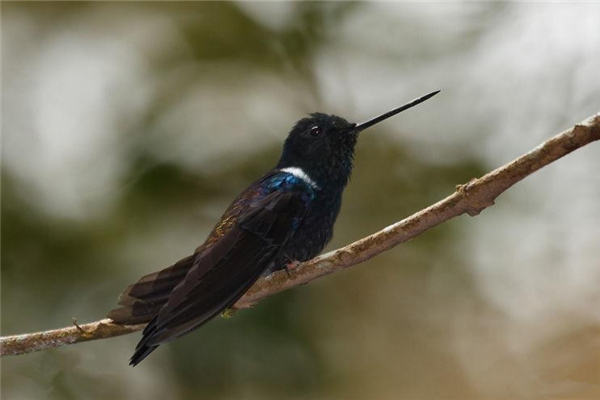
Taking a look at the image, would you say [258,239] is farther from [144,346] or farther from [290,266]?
[144,346]

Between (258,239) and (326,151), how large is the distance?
1.62ft

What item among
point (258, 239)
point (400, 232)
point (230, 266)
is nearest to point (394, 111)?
point (400, 232)

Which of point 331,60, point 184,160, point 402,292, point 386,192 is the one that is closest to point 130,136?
point 184,160

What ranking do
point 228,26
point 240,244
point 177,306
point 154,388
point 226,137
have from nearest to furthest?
point 177,306, point 240,244, point 154,388, point 226,137, point 228,26

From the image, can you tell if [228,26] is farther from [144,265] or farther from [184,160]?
[144,265]

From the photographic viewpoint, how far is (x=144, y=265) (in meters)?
3.71

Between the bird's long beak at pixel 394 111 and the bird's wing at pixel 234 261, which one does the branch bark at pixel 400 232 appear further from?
the bird's long beak at pixel 394 111

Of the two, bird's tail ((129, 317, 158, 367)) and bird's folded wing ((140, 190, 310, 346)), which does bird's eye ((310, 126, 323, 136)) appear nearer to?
bird's folded wing ((140, 190, 310, 346))

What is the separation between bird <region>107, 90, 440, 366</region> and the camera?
5.82ft

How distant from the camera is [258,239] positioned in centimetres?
204

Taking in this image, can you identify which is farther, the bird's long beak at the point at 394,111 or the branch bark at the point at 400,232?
the bird's long beak at the point at 394,111

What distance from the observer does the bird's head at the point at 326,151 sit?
238cm

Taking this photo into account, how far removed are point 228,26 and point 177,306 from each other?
9.12 ft

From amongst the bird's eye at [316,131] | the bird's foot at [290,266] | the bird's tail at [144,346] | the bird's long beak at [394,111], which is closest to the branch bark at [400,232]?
the bird's foot at [290,266]
